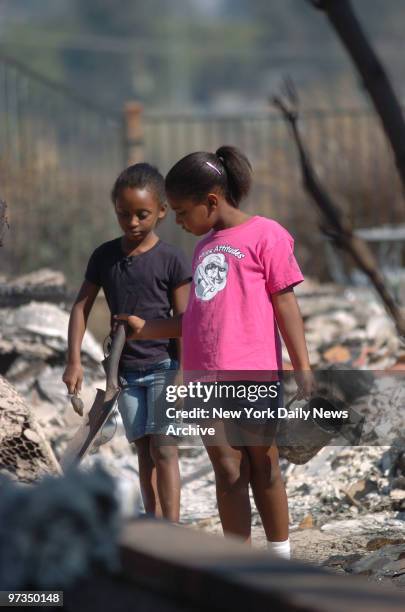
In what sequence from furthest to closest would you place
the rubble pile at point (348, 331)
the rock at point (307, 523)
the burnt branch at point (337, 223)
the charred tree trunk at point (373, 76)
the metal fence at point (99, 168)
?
the metal fence at point (99, 168)
the rubble pile at point (348, 331)
the rock at point (307, 523)
the charred tree trunk at point (373, 76)
the burnt branch at point (337, 223)

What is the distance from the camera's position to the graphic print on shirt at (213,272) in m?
4.02

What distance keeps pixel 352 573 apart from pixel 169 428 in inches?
31.8

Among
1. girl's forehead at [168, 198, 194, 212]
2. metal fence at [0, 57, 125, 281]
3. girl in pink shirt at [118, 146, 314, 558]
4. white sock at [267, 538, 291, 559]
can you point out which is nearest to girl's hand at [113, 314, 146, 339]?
girl in pink shirt at [118, 146, 314, 558]

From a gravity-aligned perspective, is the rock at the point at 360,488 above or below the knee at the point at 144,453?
below

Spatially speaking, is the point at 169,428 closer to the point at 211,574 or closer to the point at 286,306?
the point at 286,306

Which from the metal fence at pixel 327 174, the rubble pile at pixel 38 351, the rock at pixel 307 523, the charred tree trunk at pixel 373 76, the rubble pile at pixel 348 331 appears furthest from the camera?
the metal fence at pixel 327 174

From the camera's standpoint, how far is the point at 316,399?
13.9ft

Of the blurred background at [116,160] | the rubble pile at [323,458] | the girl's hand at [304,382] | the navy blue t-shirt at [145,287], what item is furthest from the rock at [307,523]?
the blurred background at [116,160]

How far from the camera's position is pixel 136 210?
4.61 metres

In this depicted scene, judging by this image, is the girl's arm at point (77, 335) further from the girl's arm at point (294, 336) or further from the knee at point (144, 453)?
the girl's arm at point (294, 336)

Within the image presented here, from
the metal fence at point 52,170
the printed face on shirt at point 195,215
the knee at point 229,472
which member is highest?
the metal fence at point 52,170

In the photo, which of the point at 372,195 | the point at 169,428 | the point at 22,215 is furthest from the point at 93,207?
the point at 169,428

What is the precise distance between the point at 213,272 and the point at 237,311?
5.8 inches

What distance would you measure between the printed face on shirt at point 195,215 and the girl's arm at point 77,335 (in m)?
0.69
